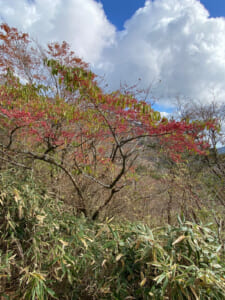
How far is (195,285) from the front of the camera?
1536 mm

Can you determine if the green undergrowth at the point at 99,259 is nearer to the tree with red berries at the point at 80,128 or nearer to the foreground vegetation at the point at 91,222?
the foreground vegetation at the point at 91,222

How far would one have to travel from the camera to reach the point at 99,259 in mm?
2064

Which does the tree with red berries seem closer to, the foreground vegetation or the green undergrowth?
the foreground vegetation

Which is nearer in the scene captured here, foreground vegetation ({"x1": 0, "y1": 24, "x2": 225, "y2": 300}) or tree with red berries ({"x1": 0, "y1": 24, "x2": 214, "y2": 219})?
foreground vegetation ({"x1": 0, "y1": 24, "x2": 225, "y2": 300})

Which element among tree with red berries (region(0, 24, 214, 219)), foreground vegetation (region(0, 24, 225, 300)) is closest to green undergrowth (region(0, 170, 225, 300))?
foreground vegetation (region(0, 24, 225, 300))

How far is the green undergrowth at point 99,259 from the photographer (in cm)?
161

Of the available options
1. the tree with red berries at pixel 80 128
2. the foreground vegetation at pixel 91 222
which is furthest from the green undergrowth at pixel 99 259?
the tree with red berries at pixel 80 128

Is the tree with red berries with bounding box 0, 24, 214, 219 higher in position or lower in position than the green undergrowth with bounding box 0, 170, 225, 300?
higher

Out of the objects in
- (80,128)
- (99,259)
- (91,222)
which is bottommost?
(99,259)

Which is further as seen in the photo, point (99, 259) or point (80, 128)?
point (80, 128)

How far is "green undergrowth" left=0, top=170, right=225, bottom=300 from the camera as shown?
1.61 meters

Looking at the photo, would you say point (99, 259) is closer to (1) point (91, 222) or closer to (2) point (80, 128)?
(1) point (91, 222)

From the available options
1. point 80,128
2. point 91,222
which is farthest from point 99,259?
point 80,128

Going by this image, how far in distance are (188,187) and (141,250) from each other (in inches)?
146
